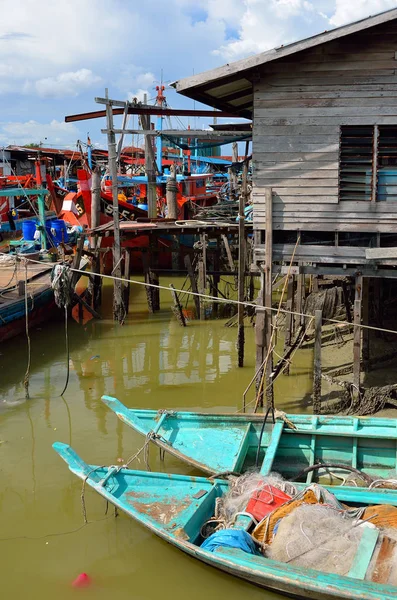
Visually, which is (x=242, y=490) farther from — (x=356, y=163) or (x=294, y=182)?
(x=356, y=163)

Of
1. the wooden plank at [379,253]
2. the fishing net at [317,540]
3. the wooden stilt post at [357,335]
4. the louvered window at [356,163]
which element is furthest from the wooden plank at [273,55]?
the fishing net at [317,540]

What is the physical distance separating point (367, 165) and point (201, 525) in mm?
6045

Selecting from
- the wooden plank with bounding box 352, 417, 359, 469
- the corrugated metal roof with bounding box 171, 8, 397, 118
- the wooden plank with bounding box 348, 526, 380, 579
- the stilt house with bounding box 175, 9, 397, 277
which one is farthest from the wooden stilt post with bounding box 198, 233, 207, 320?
the wooden plank with bounding box 348, 526, 380, 579

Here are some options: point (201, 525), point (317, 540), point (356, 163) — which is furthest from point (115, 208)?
point (317, 540)

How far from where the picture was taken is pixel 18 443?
8.80 meters

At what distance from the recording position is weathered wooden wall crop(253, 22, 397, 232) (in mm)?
8180

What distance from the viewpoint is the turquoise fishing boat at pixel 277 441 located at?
22.9 ft

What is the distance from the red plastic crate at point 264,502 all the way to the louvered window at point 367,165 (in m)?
4.88

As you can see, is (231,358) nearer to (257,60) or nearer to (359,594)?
(257,60)

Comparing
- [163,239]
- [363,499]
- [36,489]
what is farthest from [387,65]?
[163,239]

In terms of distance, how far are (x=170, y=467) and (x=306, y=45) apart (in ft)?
21.4

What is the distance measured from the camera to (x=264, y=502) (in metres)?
5.79

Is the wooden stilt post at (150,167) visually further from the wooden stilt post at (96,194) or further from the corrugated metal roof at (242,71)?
the corrugated metal roof at (242,71)

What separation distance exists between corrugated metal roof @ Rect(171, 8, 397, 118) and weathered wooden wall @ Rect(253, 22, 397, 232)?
41 cm
